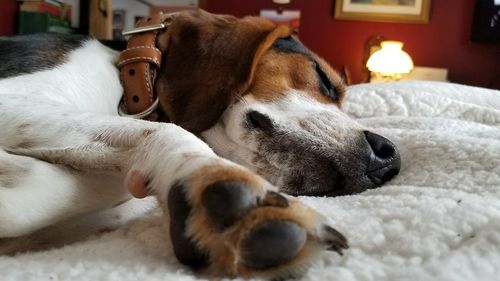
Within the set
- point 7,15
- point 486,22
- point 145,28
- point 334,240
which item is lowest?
point 334,240

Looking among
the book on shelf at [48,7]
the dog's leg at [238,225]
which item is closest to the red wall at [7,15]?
the book on shelf at [48,7]

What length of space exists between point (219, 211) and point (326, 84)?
40.0 inches

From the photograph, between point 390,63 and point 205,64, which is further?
point 390,63

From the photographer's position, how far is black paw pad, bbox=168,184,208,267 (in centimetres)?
68

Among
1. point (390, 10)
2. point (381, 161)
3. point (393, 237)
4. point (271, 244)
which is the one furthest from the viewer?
point (390, 10)

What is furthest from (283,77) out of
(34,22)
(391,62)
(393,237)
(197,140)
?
(391,62)

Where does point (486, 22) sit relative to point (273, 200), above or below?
above

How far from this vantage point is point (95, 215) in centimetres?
99

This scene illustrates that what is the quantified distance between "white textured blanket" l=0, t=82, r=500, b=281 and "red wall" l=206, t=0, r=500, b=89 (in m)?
4.35

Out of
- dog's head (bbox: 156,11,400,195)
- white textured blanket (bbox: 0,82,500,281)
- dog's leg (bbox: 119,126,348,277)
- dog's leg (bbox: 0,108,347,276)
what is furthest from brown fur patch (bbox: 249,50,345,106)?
dog's leg (bbox: 119,126,348,277)

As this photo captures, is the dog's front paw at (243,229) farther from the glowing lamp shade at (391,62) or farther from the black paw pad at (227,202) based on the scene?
the glowing lamp shade at (391,62)

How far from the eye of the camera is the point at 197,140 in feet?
2.96

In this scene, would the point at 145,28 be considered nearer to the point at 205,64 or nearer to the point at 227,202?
the point at 205,64

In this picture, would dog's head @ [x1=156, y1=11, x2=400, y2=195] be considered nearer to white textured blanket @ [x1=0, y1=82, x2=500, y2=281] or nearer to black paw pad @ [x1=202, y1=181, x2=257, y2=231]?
white textured blanket @ [x1=0, y1=82, x2=500, y2=281]
